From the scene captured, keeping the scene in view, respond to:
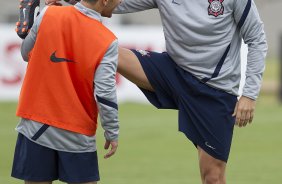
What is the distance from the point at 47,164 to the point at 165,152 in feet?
18.8

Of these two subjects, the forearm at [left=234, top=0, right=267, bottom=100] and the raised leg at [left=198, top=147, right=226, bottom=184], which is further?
the raised leg at [left=198, top=147, right=226, bottom=184]

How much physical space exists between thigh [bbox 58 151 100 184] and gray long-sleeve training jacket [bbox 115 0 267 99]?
144cm

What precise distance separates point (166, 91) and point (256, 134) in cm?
635

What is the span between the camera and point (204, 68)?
24.0 ft

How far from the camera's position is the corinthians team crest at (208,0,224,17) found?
280 inches

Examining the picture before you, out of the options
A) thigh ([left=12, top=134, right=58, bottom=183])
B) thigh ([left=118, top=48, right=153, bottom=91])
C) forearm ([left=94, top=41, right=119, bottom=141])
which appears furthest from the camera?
thigh ([left=118, top=48, right=153, bottom=91])

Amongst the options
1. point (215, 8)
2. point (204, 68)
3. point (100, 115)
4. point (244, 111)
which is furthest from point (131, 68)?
point (100, 115)

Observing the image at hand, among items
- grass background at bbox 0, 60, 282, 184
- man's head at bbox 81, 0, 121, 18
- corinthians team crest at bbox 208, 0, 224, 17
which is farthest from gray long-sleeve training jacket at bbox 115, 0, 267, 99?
grass background at bbox 0, 60, 282, 184

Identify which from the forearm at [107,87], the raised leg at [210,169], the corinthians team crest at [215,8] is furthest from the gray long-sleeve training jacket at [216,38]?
the forearm at [107,87]

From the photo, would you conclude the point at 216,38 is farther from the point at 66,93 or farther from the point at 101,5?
the point at 66,93

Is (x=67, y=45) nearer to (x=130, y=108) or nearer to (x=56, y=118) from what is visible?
(x=56, y=118)

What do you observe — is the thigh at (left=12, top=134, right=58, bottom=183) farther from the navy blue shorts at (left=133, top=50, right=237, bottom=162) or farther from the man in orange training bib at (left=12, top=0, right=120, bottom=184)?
the navy blue shorts at (left=133, top=50, right=237, bottom=162)

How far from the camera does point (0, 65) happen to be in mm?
17281

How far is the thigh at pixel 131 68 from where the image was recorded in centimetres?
732
